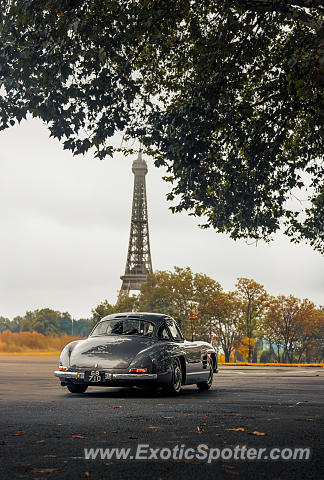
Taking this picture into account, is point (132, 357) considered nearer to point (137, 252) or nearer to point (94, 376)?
point (94, 376)

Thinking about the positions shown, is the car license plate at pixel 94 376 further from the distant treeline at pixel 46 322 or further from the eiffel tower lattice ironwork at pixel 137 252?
the distant treeline at pixel 46 322

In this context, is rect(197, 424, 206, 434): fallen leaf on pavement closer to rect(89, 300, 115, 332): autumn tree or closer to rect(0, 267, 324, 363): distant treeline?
rect(0, 267, 324, 363): distant treeline

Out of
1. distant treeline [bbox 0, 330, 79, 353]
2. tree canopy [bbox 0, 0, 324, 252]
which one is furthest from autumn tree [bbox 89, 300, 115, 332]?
tree canopy [bbox 0, 0, 324, 252]

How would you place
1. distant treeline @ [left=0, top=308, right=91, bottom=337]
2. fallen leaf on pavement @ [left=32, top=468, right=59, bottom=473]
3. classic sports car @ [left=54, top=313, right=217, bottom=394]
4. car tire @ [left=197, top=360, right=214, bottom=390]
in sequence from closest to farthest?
fallen leaf on pavement @ [left=32, top=468, right=59, bottom=473]
classic sports car @ [left=54, top=313, right=217, bottom=394]
car tire @ [left=197, top=360, right=214, bottom=390]
distant treeline @ [left=0, top=308, right=91, bottom=337]

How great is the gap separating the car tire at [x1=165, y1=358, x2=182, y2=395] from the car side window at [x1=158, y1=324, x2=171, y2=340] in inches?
22.2

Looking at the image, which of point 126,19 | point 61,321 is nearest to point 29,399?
point 126,19

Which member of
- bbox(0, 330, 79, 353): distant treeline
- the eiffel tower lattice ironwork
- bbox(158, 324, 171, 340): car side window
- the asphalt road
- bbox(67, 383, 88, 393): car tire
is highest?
the eiffel tower lattice ironwork

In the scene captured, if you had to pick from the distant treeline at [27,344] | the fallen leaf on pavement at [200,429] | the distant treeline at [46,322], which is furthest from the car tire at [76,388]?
the distant treeline at [46,322]

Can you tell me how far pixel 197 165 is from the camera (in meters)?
14.4

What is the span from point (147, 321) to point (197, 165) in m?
4.25

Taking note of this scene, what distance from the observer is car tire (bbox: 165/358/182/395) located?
11.2m

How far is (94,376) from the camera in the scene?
10766mm

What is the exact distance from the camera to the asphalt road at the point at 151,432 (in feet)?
14.9

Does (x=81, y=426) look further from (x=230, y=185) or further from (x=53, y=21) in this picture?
(x=230, y=185)
